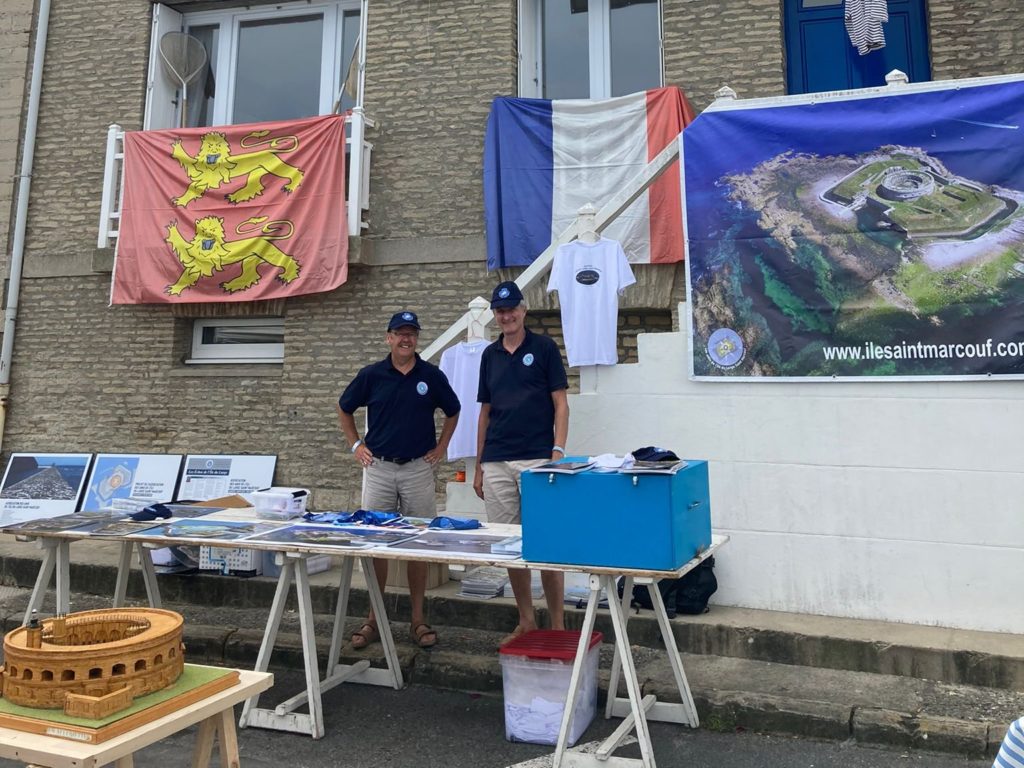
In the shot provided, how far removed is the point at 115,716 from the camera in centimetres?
233

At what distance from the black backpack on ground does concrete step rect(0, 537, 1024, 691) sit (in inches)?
2.8

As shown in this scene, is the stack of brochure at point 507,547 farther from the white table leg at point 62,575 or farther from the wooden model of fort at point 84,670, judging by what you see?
the white table leg at point 62,575

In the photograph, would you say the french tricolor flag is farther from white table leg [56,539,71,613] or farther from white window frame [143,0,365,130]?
white table leg [56,539,71,613]

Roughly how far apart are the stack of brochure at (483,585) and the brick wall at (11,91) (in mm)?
7231

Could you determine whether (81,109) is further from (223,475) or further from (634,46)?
(634,46)

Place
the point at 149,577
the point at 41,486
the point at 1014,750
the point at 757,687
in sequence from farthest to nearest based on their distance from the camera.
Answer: the point at 41,486 < the point at 149,577 < the point at 757,687 < the point at 1014,750

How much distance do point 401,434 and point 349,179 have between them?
3.99m

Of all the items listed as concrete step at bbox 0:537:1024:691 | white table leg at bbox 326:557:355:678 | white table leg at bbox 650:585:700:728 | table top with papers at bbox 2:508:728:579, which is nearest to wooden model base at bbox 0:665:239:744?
table top with papers at bbox 2:508:728:579

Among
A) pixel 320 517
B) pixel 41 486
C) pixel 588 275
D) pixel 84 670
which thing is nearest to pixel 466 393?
pixel 588 275

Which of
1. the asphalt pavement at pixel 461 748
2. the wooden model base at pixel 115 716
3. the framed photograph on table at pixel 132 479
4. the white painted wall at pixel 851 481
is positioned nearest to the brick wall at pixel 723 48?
the white painted wall at pixel 851 481

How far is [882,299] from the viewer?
207 inches

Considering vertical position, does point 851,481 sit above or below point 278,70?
below

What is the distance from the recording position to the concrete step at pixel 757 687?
12.8 feet

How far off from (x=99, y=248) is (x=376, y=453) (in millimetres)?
5363
